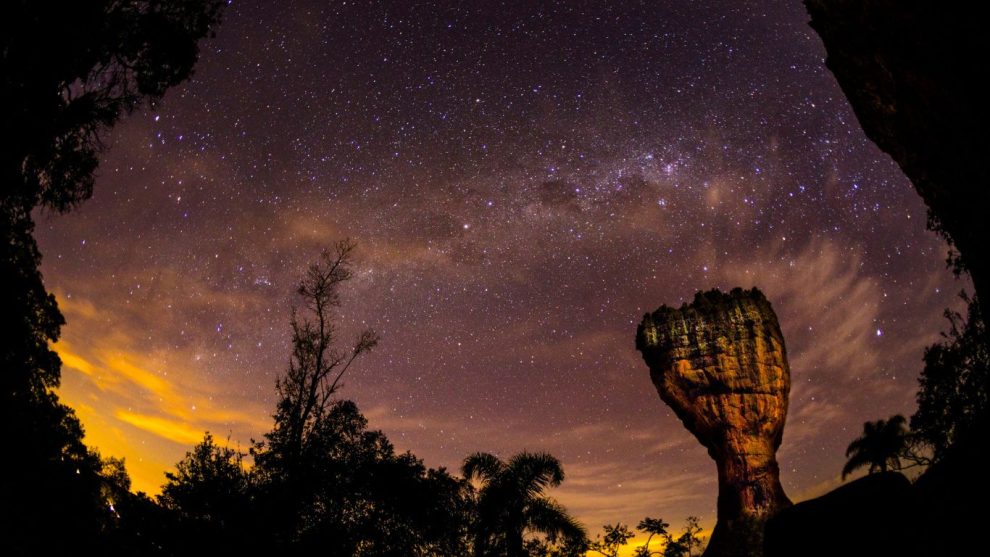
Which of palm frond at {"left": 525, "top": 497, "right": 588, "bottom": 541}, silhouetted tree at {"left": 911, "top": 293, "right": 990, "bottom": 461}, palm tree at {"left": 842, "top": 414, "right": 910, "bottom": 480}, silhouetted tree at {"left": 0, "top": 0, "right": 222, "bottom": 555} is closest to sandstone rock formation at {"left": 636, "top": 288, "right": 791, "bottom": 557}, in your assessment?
silhouetted tree at {"left": 911, "top": 293, "right": 990, "bottom": 461}

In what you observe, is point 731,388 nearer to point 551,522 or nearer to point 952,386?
point 952,386

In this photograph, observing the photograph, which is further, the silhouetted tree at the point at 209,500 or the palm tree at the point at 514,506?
the palm tree at the point at 514,506

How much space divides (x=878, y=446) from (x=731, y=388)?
24.5 meters

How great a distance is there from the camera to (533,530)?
2089 cm

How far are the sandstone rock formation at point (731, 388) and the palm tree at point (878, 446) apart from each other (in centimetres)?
1968

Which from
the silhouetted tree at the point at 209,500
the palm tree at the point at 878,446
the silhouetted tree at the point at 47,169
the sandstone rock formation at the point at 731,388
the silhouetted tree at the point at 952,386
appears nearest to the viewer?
the silhouetted tree at the point at 47,169

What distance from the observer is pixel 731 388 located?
30.8 m

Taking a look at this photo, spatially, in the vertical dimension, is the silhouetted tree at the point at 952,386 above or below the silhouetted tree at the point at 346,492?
above

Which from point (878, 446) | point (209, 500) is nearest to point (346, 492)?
point (209, 500)

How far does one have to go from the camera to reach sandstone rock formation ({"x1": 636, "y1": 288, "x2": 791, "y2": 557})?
29.0m

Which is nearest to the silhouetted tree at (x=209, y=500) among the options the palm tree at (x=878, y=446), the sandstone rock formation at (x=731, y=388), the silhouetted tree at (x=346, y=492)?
the silhouetted tree at (x=346, y=492)

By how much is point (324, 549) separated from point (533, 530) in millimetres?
8419

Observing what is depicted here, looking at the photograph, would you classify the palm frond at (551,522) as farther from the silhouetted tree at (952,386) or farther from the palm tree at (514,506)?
the silhouetted tree at (952,386)

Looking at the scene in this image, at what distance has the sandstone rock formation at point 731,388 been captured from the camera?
2895 cm
